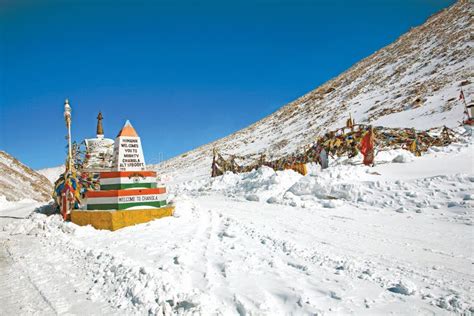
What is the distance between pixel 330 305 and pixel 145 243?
406 centimetres

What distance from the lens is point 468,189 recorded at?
26.8ft

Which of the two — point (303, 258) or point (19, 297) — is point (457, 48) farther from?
point (19, 297)

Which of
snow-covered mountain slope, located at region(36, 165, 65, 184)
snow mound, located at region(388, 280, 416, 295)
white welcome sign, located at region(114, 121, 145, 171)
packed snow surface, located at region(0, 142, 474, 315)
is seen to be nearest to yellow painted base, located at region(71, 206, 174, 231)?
packed snow surface, located at region(0, 142, 474, 315)

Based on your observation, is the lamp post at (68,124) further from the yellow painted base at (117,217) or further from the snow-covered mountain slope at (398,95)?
the snow-covered mountain slope at (398,95)

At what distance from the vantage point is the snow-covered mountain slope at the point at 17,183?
19961mm

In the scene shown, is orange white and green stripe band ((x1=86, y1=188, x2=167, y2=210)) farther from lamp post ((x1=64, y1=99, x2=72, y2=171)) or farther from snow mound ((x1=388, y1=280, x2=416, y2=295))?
snow mound ((x1=388, y1=280, x2=416, y2=295))

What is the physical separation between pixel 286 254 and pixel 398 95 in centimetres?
3496

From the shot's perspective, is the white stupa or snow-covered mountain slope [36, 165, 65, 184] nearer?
the white stupa

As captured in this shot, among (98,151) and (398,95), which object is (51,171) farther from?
(398,95)

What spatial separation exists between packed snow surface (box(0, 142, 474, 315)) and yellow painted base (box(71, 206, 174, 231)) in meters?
0.28

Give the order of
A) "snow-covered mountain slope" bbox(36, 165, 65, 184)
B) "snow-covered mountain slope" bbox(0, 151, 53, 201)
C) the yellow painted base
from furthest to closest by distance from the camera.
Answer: "snow-covered mountain slope" bbox(36, 165, 65, 184) < "snow-covered mountain slope" bbox(0, 151, 53, 201) < the yellow painted base

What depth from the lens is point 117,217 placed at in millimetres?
8477

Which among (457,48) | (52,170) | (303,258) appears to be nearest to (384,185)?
(303,258)

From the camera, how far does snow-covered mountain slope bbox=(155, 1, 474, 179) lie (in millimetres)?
27672
